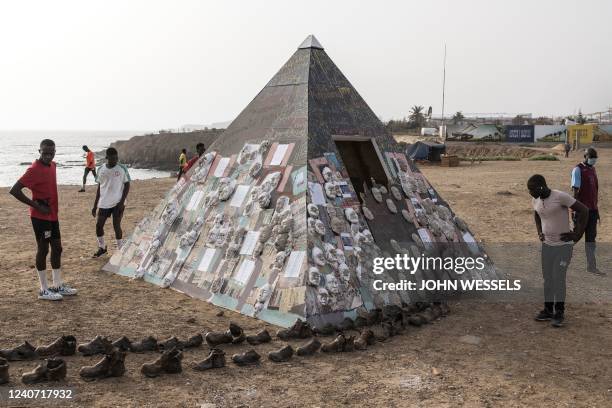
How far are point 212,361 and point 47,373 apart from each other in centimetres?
119

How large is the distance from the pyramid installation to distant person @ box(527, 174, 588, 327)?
134 centimetres

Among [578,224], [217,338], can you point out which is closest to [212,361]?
[217,338]

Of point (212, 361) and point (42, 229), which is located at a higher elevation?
point (42, 229)

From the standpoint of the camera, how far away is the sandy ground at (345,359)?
3.83 m

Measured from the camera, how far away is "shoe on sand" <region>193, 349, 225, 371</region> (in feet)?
14.0

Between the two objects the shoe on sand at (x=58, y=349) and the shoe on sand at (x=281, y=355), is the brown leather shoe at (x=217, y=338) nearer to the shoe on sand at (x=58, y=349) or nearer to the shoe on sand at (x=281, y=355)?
the shoe on sand at (x=281, y=355)

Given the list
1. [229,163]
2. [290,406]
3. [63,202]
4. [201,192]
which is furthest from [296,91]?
[63,202]

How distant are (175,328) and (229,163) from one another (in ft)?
7.90

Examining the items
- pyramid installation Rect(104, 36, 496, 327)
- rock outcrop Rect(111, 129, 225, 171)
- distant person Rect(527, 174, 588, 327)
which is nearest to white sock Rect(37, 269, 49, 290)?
pyramid installation Rect(104, 36, 496, 327)

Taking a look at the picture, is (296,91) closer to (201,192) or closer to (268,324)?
(201,192)

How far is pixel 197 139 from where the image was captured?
63062 millimetres

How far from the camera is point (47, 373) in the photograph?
3965 millimetres

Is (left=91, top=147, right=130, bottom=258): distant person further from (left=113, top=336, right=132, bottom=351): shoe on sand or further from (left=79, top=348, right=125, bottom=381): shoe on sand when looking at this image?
(left=79, top=348, right=125, bottom=381): shoe on sand

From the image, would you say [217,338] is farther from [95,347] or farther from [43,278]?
[43,278]
